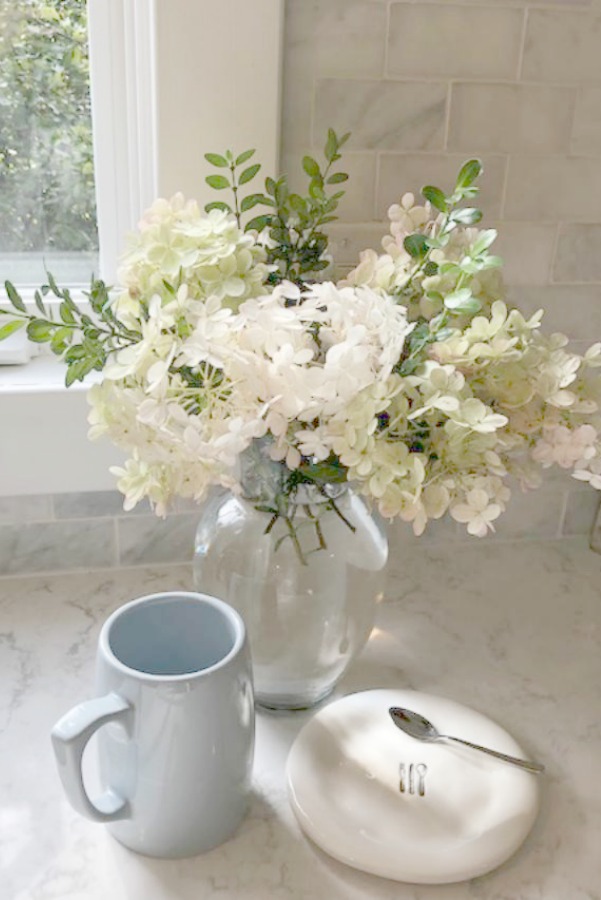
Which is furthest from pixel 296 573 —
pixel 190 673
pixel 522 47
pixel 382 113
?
pixel 522 47

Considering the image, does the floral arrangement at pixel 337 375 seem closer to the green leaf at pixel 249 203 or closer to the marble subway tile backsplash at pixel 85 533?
the green leaf at pixel 249 203

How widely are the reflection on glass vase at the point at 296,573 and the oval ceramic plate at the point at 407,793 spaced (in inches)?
2.4

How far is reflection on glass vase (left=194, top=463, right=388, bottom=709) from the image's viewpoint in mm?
764

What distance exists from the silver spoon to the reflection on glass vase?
0.07 meters

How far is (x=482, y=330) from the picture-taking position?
63 centimetres

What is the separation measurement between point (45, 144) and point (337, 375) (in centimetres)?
62

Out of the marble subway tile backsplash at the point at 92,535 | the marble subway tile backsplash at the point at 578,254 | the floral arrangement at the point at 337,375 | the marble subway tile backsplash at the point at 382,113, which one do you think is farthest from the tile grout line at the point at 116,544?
the marble subway tile backsplash at the point at 578,254

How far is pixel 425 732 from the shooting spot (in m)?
0.79

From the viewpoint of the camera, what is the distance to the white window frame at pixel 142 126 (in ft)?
2.92

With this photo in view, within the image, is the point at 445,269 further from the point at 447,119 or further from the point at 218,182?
the point at 447,119

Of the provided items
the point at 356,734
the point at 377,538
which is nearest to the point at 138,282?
the point at 377,538

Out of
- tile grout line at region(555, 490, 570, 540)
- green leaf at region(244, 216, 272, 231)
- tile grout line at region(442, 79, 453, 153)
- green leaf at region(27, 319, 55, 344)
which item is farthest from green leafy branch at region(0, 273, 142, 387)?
tile grout line at region(555, 490, 570, 540)

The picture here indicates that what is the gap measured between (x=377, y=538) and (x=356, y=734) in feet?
0.55

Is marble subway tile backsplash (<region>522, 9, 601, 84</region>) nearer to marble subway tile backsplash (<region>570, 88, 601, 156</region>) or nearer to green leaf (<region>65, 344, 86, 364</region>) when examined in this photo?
marble subway tile backsplash (<region>570, 88, 601, 156</region>)
